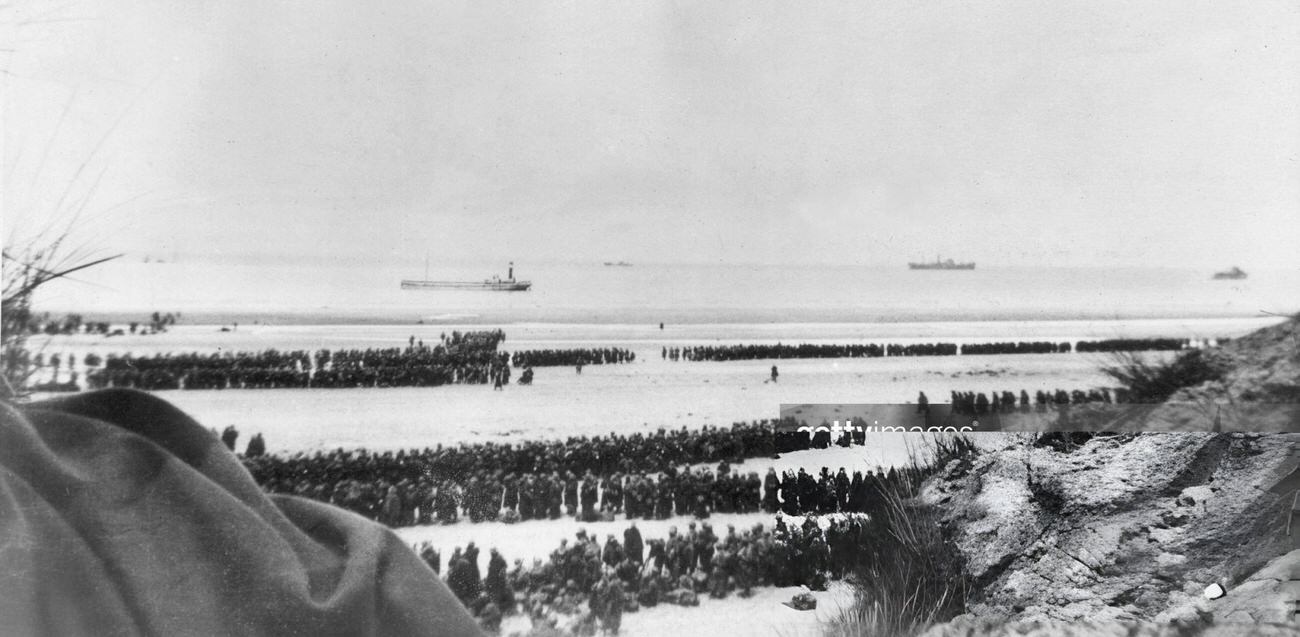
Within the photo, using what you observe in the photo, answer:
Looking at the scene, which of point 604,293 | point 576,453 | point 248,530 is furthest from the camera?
point 604,293

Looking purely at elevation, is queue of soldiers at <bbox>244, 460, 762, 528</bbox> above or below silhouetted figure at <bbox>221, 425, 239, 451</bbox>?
below

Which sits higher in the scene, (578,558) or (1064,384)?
(1064,384)

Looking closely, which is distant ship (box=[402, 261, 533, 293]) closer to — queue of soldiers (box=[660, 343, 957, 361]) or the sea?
the sea

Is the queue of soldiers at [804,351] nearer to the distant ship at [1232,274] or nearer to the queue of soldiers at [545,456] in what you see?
the queue of soldiers at [545,456]

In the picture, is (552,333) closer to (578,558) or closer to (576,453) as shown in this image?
(576,453)

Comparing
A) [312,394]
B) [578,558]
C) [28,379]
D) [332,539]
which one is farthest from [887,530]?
[28,379]

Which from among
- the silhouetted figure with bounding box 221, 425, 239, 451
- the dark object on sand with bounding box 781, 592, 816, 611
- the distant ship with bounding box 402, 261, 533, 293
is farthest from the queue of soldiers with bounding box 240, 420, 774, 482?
the distant ship with bounding box 402, 261, 533, 293
